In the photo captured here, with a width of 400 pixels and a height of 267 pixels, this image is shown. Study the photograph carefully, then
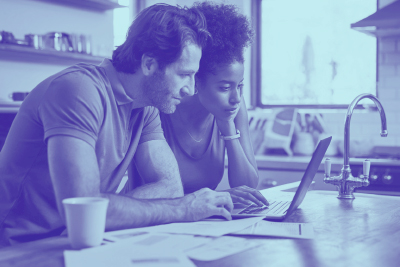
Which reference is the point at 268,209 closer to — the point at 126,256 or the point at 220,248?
the point at 220,248

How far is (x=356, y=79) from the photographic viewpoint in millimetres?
3887

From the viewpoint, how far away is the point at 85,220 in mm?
1005

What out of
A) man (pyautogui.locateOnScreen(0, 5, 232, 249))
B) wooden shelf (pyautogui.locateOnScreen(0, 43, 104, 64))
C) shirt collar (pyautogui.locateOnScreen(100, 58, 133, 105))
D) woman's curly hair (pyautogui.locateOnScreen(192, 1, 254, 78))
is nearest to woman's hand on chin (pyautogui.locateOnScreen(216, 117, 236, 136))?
woman's curly hair (pyautogui.locateOnScreen(192, 1, 254, 78))

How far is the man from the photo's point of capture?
1.22m

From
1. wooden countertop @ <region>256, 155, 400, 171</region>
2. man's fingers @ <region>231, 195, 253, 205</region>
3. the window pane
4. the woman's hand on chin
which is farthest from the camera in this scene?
the window pane

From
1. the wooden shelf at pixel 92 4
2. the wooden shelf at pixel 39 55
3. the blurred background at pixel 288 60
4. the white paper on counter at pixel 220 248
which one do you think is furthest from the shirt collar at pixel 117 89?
the wooden shelf at pixel 92 4

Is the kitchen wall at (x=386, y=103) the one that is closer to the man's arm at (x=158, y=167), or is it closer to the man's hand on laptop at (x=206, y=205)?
the man's arm at (x=158, y=167)

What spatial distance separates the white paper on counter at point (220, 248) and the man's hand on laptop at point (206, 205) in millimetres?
190

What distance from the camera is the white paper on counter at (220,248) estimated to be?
991mm

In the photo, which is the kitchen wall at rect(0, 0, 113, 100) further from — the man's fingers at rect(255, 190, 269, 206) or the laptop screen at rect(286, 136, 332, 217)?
the laptop screen at rect(286, 136, 332, 217)

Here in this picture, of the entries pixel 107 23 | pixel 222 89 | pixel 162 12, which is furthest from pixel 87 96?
pixel 107 23

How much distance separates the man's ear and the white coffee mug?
0.63 metres

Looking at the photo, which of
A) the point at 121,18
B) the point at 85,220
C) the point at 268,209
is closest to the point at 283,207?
the point at 268,209

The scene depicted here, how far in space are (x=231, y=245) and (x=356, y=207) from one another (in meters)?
0.80
